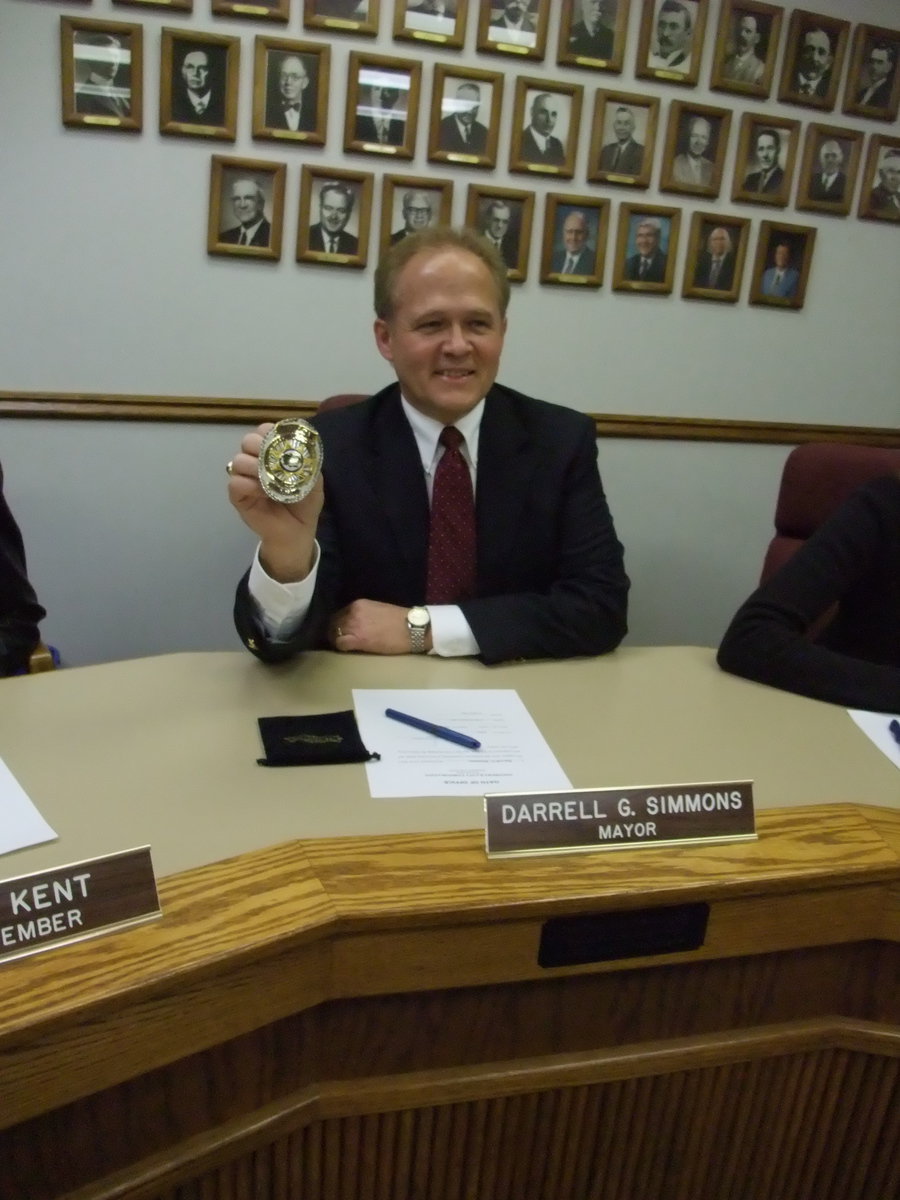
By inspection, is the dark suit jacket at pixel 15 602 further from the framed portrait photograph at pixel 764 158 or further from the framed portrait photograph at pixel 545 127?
the framed portrait photograph at pixel 764 158

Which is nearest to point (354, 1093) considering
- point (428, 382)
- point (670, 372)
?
point (428, 382)

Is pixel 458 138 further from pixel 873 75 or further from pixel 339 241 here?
pixel 873 75

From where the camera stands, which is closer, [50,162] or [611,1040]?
[611,1040]

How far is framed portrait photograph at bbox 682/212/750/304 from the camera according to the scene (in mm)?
2572

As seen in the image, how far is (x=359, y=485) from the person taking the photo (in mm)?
1539

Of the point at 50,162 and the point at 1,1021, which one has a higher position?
the point at 50,162

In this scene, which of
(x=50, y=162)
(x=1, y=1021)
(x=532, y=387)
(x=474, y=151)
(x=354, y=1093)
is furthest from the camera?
(x=532, y=387)

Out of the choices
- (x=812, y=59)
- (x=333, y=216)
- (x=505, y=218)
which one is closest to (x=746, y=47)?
(x=812, y=59)

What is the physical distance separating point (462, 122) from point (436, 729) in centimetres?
186

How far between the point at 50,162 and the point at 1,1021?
6.85 ft

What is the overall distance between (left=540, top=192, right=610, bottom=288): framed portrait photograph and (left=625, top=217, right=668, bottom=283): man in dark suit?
10 cm

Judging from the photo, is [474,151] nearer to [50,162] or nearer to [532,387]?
[532,387]

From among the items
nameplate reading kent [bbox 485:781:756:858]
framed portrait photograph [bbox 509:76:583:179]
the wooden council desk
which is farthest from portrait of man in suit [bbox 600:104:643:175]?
nameplate reading kent [bbox 485:781:756:858]

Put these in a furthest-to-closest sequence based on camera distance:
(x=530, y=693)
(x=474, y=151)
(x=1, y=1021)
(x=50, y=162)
Result: 1. (x=474, y=151)
2. (x=50, y=162)
3. (x=530, y=693)
4. (x=1, y=1021)
